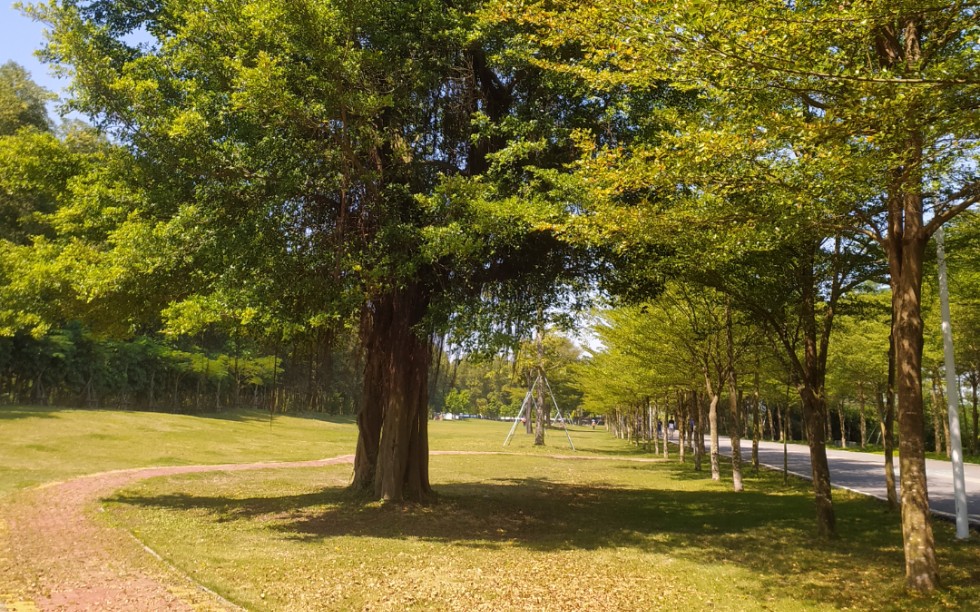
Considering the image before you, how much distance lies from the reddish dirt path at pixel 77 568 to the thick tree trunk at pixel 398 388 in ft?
16.8

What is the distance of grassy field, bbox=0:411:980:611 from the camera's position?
23.7 feet

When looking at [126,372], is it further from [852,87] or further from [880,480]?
[852,87]

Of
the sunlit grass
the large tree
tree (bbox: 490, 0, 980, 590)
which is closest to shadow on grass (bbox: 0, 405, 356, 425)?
the sunlit grass

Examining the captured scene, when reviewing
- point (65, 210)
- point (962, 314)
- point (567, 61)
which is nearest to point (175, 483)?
point (65, 210)

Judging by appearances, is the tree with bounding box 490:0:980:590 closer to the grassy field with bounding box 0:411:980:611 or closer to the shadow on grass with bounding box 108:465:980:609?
the shadow on grass with bounding box 108:465:980:609

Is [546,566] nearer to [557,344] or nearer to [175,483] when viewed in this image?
[175,483]

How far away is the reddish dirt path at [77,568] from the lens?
6.59 m

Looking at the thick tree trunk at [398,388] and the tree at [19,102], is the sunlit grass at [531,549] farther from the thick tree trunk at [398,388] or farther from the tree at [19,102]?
the tree at [19,102]

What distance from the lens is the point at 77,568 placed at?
805cm

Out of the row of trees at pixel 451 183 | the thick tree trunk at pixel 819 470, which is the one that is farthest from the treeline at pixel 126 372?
the thick tree trunk at pixel 819 470

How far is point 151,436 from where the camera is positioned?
31219 mm

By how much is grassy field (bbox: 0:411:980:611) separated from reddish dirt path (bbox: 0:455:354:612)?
404mm

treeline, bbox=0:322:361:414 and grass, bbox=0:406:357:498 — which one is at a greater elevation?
treeline, bbox=0:322:361:414

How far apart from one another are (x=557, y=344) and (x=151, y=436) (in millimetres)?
28364
